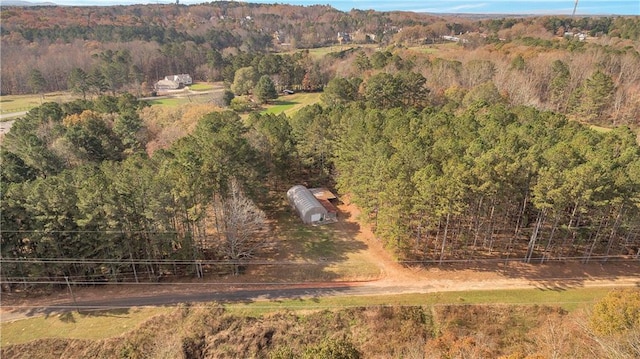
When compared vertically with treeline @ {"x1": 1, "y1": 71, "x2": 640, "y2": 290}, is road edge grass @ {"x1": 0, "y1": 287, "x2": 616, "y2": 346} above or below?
below

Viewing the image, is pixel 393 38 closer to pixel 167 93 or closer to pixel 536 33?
pixel 536 33

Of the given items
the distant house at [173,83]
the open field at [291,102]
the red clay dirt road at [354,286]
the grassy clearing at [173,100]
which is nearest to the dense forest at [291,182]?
the red clay dirt road at [354,286]

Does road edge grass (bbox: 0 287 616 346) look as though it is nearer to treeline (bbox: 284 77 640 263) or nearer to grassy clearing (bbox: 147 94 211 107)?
treeline (bbox: 284 77 640 263)

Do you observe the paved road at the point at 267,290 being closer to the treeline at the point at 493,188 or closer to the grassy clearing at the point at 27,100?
the treeline at the point at 493,188

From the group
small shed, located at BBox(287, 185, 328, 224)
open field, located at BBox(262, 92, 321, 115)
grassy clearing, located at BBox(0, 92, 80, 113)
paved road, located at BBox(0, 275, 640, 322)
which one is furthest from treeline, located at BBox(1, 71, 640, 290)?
grassy clearing, located at BBox(0, 92, 80, 113)

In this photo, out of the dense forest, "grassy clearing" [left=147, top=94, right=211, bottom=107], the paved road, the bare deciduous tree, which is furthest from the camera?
"grassy clearing" [left=147, top=94, right=211, bottom=107]

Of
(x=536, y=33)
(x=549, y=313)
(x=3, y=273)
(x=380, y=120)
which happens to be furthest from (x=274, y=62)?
(x=536, y=33)
